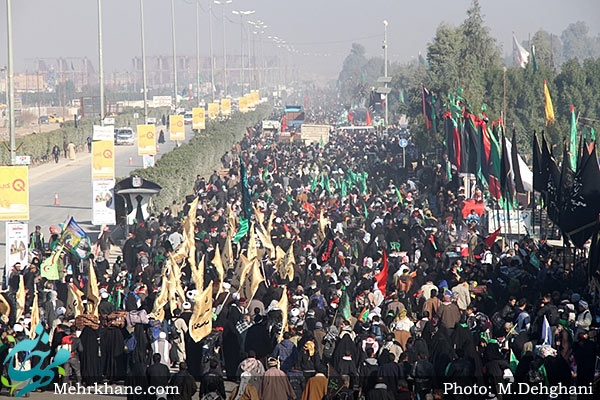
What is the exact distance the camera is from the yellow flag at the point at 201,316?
16.1 m

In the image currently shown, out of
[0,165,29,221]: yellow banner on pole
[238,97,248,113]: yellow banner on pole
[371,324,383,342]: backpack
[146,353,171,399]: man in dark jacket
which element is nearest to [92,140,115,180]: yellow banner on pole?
[0,165,29,221]: yellow banner on pole

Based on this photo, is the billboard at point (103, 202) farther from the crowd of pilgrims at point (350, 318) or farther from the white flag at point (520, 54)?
the white flag at point (520, 54)

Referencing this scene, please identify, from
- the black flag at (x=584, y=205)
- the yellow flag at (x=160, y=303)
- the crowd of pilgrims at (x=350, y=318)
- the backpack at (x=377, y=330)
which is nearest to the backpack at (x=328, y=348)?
the crowd of pilgrims at (x=350, y=318)

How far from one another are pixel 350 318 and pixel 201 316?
1844 millimetres

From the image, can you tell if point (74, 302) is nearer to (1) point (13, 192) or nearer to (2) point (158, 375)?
(1) point (13, 192)

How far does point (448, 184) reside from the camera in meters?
35.2

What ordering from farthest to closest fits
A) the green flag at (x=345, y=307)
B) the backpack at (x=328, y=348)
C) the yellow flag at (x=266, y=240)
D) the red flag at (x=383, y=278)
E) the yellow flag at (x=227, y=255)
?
1. the yellow flag at (x=266, y=240)
2. the yellow flag at (x=227, y=255)
3. the red flag at (x=383, y=278)
4. the green flag at (x=345, y=307)
5. the backpack at (x=328, y=348)

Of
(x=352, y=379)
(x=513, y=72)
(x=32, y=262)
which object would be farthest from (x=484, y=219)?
(x=513, y=72)

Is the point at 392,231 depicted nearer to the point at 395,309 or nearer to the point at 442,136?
the point at 395,309

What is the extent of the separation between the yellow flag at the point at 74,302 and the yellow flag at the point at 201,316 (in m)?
2.11

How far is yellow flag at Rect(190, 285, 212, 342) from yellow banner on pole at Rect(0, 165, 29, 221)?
7.15 metres

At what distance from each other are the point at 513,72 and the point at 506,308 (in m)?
45.4

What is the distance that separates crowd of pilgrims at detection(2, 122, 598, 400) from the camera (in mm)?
13648

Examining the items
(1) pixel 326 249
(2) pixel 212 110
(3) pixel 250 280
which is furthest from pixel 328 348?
(2) pixel 212 110
